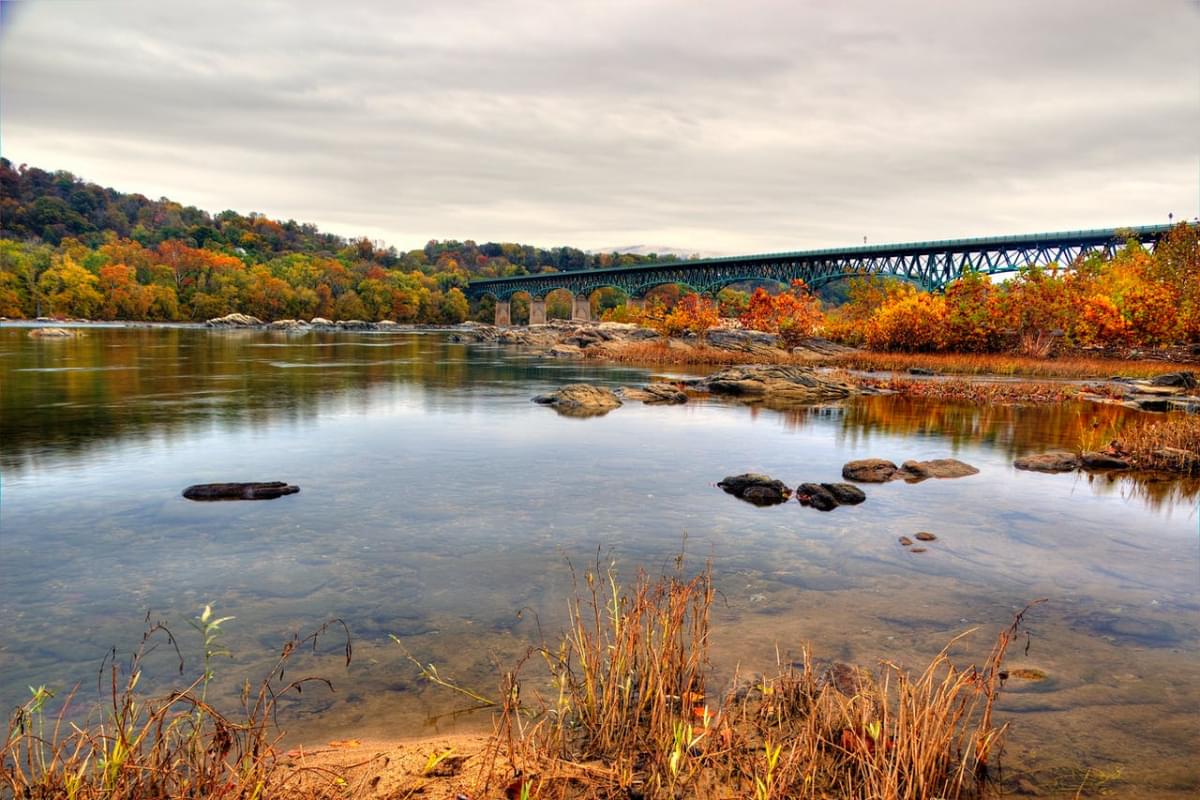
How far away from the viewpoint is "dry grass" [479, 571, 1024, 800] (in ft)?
15.8

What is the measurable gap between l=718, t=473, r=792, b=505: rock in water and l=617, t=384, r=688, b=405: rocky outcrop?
16592mm

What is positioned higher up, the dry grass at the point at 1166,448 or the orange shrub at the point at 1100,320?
the orange shrub at the point at 1100,320

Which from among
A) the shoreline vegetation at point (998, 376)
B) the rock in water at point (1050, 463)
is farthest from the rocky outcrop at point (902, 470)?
the shoreline vegetation at point (998, 376)

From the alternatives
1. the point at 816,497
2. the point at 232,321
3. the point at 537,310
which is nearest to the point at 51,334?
the point at 232,321

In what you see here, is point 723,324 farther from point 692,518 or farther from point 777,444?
point 692,518

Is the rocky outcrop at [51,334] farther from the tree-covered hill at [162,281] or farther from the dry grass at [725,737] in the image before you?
the dry grass at [725,737]

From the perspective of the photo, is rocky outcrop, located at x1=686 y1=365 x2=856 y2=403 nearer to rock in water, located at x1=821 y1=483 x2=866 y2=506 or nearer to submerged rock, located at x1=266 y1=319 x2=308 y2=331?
rock in water, located at x1=821 y1=483 x2=866 y2=506

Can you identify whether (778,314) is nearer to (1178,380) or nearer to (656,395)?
(1178,380)

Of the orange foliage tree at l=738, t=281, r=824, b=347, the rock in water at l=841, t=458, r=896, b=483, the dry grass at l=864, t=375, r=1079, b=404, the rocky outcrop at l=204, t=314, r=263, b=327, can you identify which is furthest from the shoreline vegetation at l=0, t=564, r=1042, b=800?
the rocky outcrop at l=204, t=314, r=263, b=327

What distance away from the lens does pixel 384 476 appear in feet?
54.3

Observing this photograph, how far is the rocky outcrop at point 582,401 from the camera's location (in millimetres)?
28656

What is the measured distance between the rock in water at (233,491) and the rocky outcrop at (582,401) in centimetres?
1474

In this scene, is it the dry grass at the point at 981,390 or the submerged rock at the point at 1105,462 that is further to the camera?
the dry grass at the point at 981,390

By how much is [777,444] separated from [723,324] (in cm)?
6127
